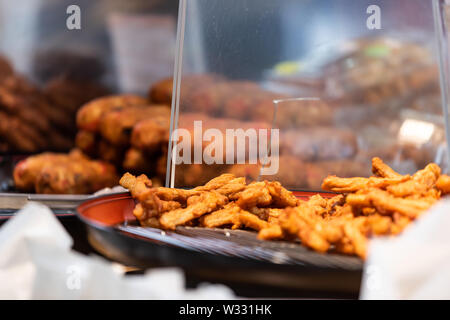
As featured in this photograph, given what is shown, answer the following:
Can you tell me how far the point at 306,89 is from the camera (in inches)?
90.9

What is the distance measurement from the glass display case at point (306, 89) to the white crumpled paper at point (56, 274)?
32.2 inches

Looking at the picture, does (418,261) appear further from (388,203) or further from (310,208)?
(310,208)

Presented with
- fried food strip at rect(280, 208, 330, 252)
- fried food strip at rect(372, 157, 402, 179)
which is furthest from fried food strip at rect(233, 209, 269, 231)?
fried food strip at rect(372, 157, 402, 179)

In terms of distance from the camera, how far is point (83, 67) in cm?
352

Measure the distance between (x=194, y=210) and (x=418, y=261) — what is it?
548 mm

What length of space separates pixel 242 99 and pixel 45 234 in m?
1.40

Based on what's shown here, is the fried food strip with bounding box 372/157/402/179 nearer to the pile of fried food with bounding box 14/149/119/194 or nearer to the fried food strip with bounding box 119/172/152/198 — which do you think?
the fried food strip with bounding box 119/172/152/198

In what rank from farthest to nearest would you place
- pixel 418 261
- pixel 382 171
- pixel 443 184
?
pixel 382 171, pixel 443 184, pixel 418 261

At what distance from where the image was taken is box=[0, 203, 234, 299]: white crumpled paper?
612 mm

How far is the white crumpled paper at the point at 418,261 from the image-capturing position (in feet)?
1.84

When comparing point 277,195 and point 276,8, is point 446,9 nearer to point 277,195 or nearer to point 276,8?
point 276,8

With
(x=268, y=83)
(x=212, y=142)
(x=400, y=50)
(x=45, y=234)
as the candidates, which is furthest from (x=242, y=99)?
(x=45, y=234)

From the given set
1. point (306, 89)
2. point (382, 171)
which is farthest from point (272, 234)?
point (306, 89)

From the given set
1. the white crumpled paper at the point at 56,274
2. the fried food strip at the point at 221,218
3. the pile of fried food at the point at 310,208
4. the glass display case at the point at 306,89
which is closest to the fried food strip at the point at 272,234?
the pile of fried food at the point at 310,208
